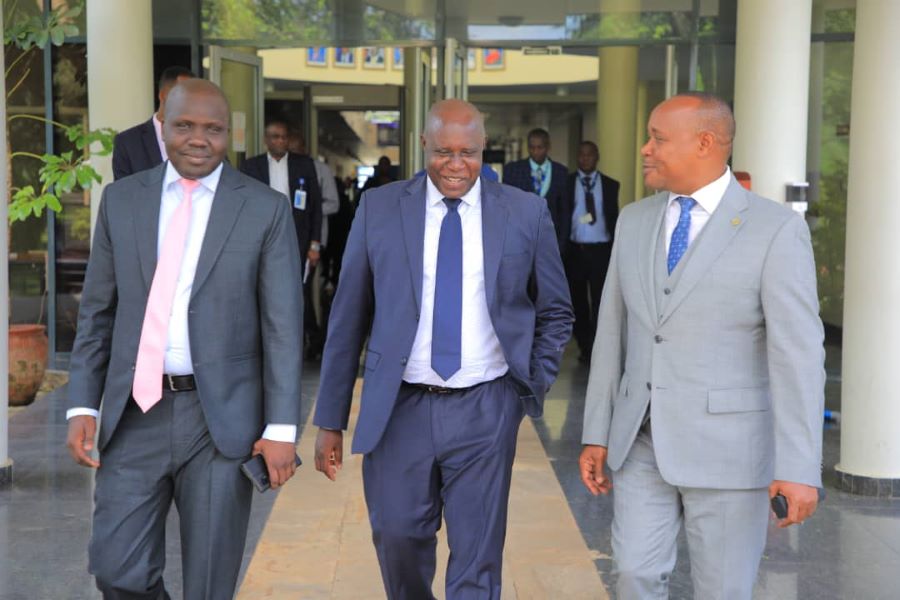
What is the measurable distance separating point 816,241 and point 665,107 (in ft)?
25.8

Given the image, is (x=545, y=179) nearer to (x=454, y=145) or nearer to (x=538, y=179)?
(x=538, y=179)

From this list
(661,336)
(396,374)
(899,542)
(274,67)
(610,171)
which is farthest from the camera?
(274,67)

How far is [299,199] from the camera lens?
10.6 meters

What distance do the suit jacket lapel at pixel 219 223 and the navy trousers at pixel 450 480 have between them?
71 cm

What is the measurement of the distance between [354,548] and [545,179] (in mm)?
6729

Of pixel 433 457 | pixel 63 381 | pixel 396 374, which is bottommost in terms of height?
pixel 63 381

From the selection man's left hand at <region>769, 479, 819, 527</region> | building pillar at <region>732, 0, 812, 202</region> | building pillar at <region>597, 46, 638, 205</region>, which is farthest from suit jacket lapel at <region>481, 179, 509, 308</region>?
building pillar at <region>597, 46, 638, 205</region>

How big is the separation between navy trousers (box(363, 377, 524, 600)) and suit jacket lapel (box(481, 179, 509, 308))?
0.99ft

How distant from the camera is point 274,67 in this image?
23.9 meters

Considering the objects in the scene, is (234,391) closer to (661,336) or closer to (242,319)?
(242,319)

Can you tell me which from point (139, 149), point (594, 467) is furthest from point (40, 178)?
point (594, 467)

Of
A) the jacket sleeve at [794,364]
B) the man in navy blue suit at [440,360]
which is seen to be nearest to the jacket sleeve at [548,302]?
the man in navy blue suit at [440,360]

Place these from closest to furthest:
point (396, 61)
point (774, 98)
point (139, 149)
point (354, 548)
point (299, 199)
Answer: point (354, 548) → point (139, 149) → point (774, 98) → point (299, 199) → point (396, 61)

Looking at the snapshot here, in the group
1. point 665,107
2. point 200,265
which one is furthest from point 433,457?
point 665,107
